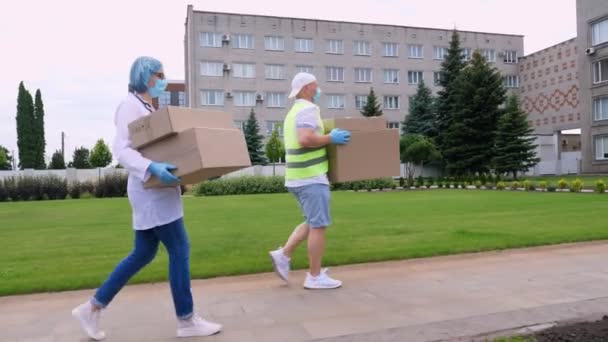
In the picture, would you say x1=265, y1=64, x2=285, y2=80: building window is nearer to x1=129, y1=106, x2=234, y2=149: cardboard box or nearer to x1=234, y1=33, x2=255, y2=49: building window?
x1=234, y1=33, x2=255, y2=49: building window

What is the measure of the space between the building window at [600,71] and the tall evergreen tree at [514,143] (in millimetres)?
9207

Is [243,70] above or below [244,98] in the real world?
above

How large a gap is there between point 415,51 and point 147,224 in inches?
2230

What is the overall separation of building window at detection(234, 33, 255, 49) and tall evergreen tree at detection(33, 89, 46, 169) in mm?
26921

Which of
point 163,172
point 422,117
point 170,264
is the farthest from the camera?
point 422,117

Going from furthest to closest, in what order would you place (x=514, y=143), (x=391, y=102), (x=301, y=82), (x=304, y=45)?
(x=391, y=102) → (x=304, y=45) → (x=514, y=143) → (x=301, y=82)

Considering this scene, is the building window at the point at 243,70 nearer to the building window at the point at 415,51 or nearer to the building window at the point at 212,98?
the building window at the point at 212,98

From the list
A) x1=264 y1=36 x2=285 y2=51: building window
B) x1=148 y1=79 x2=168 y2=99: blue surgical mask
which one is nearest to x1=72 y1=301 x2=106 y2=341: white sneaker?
x1=148 y1=79 x2=168 y2=99: blue surgical mask

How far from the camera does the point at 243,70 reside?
166 ft

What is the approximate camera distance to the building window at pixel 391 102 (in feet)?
184

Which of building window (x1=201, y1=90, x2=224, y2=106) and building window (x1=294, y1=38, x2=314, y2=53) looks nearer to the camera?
building window (x1=201, y1=90, x2=224, y2=106)

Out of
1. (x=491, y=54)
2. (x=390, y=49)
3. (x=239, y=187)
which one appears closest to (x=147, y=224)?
(x=239, y=187)

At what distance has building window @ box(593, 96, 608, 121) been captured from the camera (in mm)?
37078

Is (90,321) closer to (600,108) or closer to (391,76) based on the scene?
(600,108)
